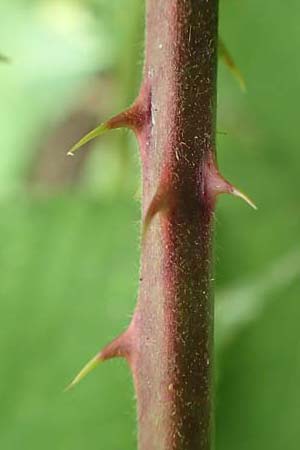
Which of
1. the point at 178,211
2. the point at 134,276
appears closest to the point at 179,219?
the point at 178,211

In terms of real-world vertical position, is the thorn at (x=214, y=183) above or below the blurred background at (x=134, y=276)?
above

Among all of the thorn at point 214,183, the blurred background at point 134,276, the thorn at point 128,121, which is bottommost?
the blurred background at point 134,276

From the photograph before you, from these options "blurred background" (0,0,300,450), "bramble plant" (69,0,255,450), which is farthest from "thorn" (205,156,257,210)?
"blurred background" (0,0,300,450)

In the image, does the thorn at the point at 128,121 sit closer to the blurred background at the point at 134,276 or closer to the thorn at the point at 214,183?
the thorn at the point at 214,183

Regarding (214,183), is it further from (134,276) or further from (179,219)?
(134,276)

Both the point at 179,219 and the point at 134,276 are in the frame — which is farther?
the point at 134,276

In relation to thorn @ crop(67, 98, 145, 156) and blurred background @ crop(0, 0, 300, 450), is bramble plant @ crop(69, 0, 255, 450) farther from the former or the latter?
blurred background @ crop(0, 0, 300, 450)

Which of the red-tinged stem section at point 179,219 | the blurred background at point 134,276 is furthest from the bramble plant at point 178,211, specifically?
the blurred background at point 134,276
